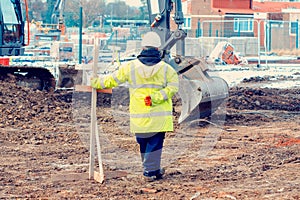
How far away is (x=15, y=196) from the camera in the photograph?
7133 millimetres

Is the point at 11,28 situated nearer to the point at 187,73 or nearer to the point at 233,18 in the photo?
the point at 187,73

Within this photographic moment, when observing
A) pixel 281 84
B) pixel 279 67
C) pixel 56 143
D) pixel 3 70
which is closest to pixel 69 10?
pixel 279 67

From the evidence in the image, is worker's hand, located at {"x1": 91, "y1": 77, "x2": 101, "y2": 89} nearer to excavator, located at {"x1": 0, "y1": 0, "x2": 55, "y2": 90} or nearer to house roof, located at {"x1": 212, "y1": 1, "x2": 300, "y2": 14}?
excavator, located at {"x1": 0, "y1": 0, "x2": 55, "y2": 90}

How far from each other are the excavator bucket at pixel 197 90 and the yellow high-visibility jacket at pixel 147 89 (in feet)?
12.4

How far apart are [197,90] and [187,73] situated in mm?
736

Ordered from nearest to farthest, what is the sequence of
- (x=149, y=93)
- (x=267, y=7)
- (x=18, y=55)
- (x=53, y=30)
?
(x=149, y=93) → (x=18, y=55) → (x=53, y=30) → (x=267, y=7)

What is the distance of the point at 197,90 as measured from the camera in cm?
1174

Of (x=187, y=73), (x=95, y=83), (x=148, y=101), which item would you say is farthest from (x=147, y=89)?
(x=187, y=73)

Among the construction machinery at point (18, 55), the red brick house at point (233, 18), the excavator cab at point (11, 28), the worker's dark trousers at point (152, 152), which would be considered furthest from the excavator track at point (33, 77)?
the red brick house at point (233, 18)

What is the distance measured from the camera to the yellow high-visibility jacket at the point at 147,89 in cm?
788

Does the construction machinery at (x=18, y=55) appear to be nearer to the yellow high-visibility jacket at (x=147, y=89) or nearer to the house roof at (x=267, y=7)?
the yellow high-visibility jacket at (x=147, y=89)

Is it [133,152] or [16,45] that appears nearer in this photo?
[133,152]

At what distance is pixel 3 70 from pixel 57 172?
771 cm

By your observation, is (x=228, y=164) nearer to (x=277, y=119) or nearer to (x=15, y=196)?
(x=15, y=196)
